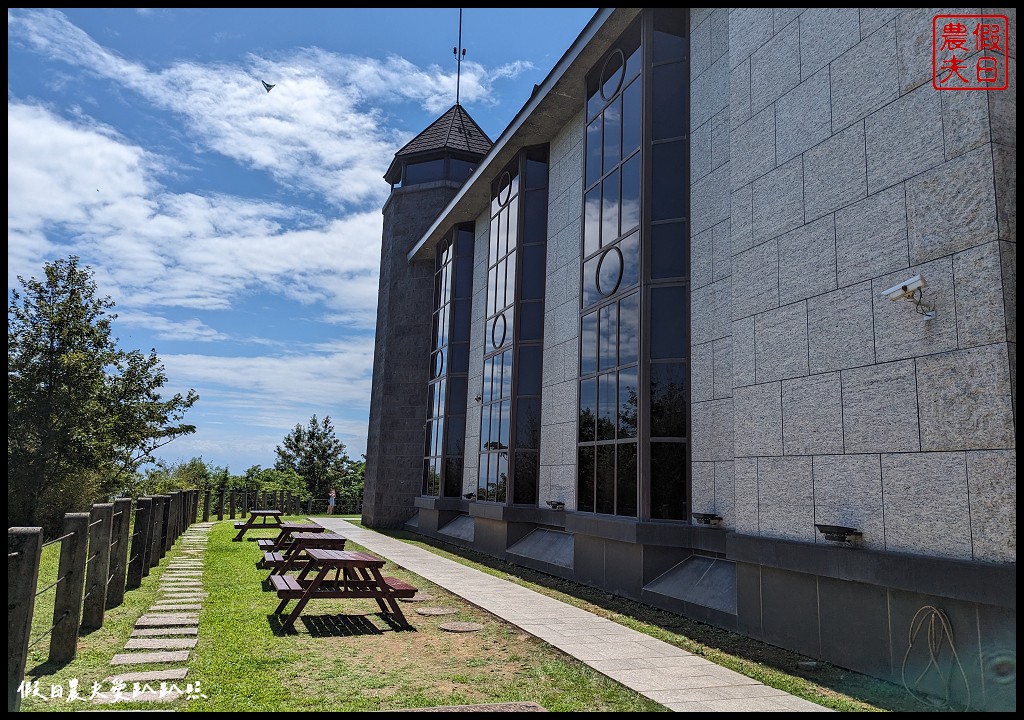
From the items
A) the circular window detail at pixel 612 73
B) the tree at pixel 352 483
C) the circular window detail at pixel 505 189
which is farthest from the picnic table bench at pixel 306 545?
the tree at pixel 352 483

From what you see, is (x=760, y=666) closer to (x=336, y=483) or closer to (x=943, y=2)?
(x=943, y=2)

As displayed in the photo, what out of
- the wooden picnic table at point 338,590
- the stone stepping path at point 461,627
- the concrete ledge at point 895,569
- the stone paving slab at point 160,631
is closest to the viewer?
the concrete ledge at point 895,569

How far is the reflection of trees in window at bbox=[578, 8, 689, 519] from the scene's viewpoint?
10.8 meters

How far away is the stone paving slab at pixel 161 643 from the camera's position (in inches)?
263

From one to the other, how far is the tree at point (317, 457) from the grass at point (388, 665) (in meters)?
36.5

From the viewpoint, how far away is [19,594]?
4.85 meters

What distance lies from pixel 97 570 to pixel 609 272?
8.66m

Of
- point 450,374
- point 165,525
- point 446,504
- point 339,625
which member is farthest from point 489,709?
point 450,374

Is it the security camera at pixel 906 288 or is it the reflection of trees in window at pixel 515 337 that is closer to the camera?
the security camera at pixel 906 288

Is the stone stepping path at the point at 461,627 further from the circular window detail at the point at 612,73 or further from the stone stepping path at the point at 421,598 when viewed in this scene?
the circular window detail at the point at 612,73

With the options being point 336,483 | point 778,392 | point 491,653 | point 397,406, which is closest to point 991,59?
point 778,392

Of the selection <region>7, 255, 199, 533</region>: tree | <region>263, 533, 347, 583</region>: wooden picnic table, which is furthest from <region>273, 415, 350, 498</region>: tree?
<region>263, 533, 347, 583</region>: wooden picnic table

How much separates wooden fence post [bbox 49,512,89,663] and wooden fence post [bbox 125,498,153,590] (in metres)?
4.13

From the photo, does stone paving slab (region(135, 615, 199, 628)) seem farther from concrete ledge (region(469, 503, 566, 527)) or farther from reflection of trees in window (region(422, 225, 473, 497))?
reflection of trees in window (region(422, 225, 473, 497))
